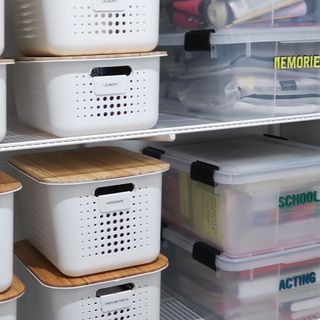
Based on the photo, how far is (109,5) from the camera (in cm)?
130

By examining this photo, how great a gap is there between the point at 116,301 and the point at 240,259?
342 mm

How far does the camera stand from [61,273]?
141 cm

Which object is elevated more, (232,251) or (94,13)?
(94,13)

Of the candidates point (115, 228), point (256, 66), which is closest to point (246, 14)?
point (256, 66)

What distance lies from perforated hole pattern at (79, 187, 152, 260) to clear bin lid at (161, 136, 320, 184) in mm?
238

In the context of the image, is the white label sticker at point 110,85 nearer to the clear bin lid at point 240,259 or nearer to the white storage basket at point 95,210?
the white storage basket at point 95,210

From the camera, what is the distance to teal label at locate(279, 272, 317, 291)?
5.44 feet

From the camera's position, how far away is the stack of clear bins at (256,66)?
152 centimetres

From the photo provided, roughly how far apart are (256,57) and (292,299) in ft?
2.12

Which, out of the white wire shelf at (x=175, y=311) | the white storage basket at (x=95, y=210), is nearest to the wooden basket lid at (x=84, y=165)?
the white storage basket at (x=95, y=210)

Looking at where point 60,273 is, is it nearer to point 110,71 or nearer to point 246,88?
point 110,71

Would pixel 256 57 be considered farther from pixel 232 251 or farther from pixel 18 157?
pixel 18 157

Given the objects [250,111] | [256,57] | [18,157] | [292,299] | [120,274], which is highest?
[256,57]

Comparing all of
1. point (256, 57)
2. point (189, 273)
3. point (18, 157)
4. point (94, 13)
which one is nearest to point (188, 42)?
point (256, 57)
